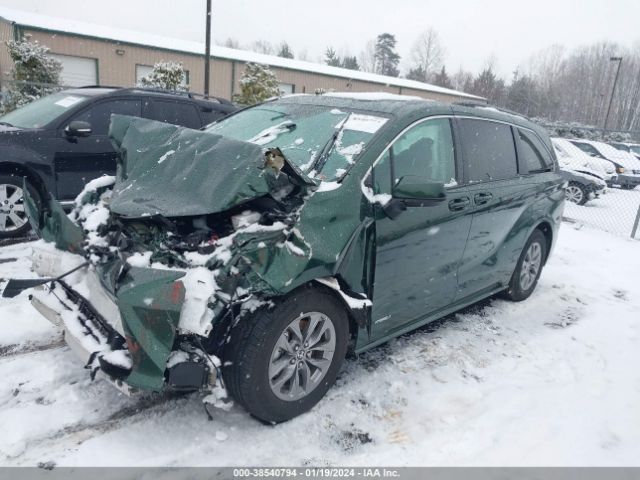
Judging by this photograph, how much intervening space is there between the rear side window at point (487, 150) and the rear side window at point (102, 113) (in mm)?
4467

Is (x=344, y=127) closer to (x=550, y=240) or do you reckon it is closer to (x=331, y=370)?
(x=331, y=370)

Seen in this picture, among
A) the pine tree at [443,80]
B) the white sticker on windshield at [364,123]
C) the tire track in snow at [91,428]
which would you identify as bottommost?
the tire track in snow at [91,428]

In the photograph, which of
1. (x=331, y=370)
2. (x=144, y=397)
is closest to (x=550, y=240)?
(x=331, y=370)

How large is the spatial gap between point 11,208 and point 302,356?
458cm

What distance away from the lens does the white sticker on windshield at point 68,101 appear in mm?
6031

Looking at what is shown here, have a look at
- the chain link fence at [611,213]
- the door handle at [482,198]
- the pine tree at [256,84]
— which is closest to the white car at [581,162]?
the chain link fence at [611,213]

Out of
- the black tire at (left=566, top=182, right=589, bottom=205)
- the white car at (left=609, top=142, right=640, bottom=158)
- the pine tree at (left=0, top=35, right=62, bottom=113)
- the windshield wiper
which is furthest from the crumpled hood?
the white car at (left=609, top=142, right=640, bottom=158)

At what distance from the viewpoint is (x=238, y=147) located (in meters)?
2.90

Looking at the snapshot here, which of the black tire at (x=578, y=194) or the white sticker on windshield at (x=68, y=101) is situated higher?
the white sticker on windshield at (x=68, y=101)

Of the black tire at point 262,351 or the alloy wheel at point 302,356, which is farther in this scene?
the alloy wheel at point 302,356

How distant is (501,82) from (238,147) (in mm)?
59006

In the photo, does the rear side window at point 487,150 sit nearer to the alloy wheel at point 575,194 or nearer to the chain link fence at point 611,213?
the chain link fence at point 611,213

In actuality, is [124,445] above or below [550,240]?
below

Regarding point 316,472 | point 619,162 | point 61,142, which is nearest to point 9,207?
point 61,142
